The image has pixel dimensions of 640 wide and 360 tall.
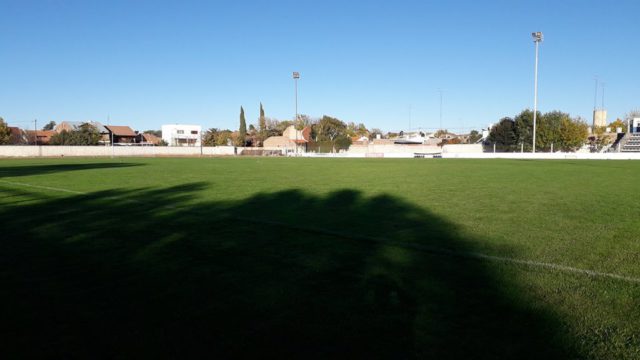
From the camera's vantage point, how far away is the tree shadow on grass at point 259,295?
314cm

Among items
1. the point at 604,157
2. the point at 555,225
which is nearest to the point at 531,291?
the point at 555,225

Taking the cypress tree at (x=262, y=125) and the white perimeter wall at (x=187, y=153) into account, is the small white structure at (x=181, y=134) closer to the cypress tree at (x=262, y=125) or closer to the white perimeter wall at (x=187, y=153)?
the cypress tree at (x=262, y=125)

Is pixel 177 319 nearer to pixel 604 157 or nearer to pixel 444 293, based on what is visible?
pixel 444 293

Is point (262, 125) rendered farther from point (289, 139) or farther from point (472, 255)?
point (472, 255)

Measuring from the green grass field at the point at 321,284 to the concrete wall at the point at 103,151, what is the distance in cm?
6082

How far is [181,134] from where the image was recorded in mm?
119562

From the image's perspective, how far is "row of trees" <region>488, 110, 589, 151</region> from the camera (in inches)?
2413

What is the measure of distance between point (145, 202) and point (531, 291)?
920 centimetres

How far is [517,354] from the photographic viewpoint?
297 centimetres

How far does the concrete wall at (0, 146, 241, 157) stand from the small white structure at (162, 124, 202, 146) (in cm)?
4363

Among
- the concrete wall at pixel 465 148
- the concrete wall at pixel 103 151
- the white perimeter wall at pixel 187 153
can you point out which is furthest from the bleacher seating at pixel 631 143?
the concrete wall at pixel 103 151

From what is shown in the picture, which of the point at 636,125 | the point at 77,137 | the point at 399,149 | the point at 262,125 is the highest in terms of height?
the point at 262,125

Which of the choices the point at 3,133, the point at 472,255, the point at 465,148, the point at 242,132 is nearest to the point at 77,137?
the point at 3,133

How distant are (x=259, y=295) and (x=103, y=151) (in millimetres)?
69775
